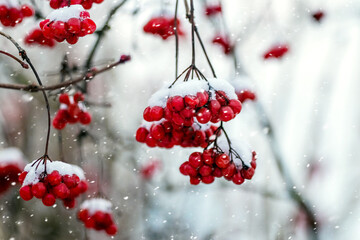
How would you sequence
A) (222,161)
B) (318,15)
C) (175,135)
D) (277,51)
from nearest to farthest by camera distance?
(222,161), (175,135), (277,51), (318,15)

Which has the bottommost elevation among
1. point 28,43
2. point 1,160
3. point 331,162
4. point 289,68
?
point 1,160

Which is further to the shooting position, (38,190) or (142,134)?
(142,134)

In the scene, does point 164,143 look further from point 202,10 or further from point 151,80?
point 151,80

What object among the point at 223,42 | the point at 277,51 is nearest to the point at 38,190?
the point at 223,42

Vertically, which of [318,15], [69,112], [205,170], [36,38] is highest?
[318,15]

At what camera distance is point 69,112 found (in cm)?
192

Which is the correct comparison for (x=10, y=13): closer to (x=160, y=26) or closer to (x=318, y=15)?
(x=160, y=26)

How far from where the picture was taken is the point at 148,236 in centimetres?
494

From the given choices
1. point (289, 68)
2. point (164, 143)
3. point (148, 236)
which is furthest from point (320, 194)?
point (164, 143)

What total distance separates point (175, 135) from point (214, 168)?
7.1 inches

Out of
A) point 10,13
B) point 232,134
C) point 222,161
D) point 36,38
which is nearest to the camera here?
point 222,161

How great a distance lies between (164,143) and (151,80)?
4.77 meters

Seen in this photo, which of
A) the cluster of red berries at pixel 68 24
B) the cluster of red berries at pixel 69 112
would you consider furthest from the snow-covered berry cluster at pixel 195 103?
the cluster of red berries at pixel 69 112

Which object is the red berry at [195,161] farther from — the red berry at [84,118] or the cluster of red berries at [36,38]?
the cluster of red berries at [36,38]
